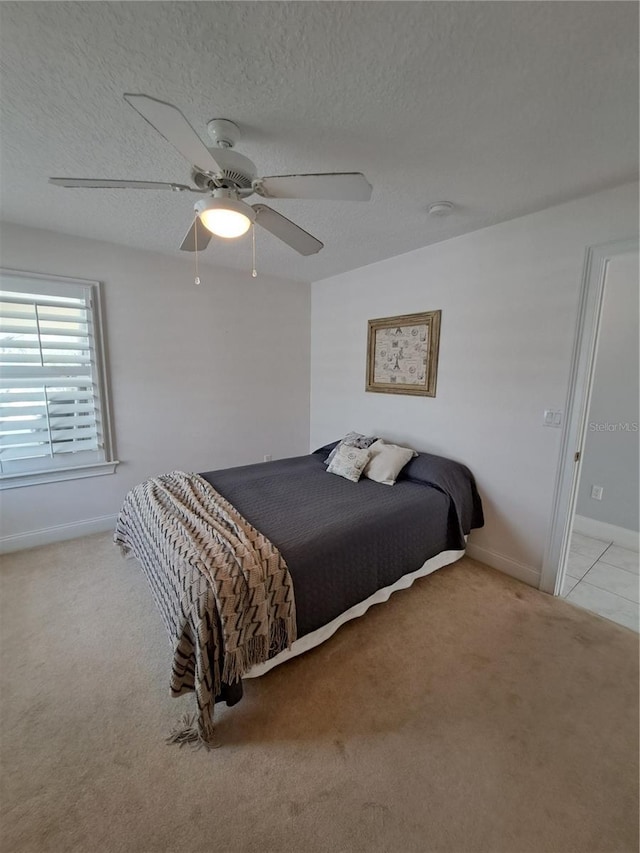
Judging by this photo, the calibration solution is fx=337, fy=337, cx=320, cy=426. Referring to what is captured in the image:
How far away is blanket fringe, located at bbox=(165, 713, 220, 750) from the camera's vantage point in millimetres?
1359

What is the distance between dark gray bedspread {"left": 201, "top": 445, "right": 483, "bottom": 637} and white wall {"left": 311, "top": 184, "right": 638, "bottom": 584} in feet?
0.83

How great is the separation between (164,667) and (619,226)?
342cm

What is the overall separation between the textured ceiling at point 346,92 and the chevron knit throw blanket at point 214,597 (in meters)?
1.88

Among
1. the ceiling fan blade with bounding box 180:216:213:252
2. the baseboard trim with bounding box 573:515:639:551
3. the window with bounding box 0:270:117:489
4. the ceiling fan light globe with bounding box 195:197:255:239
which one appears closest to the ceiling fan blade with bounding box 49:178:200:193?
the ceiling fan light globe with bounding box 195:197:255:239

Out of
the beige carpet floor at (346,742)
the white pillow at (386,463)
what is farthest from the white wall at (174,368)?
the white pillow at (386,463)

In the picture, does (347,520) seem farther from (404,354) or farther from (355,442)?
(404,354)

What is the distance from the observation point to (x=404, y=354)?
3.08 metres

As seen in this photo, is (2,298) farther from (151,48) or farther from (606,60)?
(606,60)

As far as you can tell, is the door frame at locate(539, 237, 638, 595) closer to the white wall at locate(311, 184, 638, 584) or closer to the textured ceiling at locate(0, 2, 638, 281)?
the white wall at locate(311, 184, 638, 584)

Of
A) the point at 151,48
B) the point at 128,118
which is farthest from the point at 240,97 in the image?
the point at 128,118

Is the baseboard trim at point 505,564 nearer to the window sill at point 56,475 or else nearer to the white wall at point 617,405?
the white wall at point 617,405

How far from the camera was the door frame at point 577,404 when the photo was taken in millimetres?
1993

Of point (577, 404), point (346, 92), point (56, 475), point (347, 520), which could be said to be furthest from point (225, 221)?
point (56, 475)

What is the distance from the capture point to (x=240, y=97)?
1320mm
